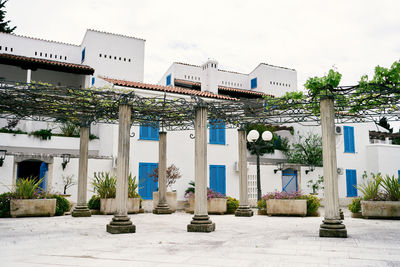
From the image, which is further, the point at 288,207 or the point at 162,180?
the point at 162,180

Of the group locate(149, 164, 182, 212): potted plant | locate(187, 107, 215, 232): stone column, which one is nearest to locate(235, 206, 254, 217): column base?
locate(149, 164, 182, 212): potted plant

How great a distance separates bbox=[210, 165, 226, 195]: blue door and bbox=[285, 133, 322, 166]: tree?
234 inches

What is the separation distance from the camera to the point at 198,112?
8008 millimetres

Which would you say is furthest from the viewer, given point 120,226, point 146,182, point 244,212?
point 146,182

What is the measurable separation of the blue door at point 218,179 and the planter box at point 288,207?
4.37 metres

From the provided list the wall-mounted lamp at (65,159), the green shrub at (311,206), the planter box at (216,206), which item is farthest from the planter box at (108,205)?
the green shrub at (311,206)

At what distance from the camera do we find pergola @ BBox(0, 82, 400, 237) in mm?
6926

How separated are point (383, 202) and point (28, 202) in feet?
35.5

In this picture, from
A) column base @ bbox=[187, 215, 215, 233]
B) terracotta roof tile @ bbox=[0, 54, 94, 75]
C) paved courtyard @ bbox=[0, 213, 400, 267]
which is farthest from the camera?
terracotta roof tile @ bbox=[0, 54, 94, 75]

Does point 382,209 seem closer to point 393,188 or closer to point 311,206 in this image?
point 393,188

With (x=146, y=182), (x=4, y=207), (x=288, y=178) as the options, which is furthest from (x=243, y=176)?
(x=288, y=178)

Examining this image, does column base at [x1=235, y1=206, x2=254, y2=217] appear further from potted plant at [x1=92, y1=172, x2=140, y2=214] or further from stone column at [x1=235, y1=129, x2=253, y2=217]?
potted plant at [x1=92, y1=172, x2=140, y2=214]

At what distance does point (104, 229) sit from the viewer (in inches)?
313

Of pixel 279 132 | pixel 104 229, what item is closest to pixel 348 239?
pixel 104 229
